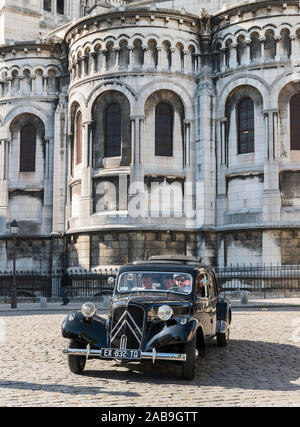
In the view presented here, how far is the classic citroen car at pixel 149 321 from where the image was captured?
30.1 ft

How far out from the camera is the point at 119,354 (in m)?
9.17

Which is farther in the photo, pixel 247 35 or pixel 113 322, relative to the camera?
pixel 247 35

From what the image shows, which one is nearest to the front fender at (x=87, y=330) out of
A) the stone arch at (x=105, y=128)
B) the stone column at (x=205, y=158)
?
the stone column at (x=205, y=158)

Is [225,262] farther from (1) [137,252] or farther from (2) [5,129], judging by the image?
(2) [5,129]

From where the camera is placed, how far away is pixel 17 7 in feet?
141

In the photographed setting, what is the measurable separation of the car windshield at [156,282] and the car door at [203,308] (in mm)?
297

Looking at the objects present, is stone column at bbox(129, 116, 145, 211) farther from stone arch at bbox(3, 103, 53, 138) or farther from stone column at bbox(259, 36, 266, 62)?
stone column at bbox(259, 36, 266, 62)

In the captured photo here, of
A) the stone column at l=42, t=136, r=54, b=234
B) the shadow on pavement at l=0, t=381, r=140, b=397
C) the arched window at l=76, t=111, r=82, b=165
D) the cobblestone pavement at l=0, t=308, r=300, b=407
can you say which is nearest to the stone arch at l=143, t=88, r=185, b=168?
the arched window at l=76, t=111, r=82, b=165

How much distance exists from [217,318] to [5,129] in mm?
25553

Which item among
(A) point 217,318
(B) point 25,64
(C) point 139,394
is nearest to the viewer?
(C) point 139,394

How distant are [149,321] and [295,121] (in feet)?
73.7

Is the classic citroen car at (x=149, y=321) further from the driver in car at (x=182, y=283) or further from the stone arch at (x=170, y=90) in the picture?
the stone arch at (x=170, y=90)

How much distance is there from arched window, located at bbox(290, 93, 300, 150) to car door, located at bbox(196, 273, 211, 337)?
65.3 ft

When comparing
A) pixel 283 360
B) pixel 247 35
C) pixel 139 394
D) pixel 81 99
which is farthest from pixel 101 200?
pixel 139 394
